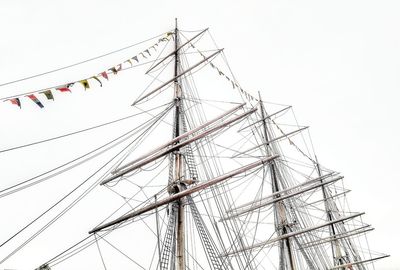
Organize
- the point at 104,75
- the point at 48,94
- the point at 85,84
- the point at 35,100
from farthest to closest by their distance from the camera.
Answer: the point at 104,75 < the point at 85,84 < the point at 48,94 < the point at 35,100

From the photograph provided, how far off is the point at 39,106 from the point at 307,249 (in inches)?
727

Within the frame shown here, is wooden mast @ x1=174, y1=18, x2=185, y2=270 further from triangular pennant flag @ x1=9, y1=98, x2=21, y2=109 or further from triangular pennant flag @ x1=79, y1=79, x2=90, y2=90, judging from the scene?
triangular pennant flag @ x1=9, y1=98, x2=21, y2=109

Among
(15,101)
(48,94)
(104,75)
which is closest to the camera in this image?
(15,101)

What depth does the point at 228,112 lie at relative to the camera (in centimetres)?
1231

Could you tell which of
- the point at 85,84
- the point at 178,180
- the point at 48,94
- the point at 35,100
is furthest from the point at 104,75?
the point at 178,180

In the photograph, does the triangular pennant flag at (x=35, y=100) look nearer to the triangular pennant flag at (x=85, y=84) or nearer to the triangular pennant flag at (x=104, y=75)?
the triangular pennant flag at (x=85, y=84)

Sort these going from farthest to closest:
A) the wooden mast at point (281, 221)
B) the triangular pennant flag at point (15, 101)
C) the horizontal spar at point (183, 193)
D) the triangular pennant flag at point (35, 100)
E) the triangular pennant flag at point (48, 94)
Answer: the wooden mast at point (281, 221), the horizontal spar at point (183, 193), the triangular pennant flag at point (48, 94), the triangular pennant flag at point (35, 100), the triangular pennant flag at point (15, 101)

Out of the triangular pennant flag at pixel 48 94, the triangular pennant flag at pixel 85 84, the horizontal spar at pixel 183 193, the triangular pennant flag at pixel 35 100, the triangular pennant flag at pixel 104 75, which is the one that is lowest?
the horizontal spar at pixel 183 193

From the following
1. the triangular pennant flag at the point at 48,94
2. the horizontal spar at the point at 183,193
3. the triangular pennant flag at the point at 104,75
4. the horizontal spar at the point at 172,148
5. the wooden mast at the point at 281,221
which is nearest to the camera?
the triangular pennant flag at the point at 48,94

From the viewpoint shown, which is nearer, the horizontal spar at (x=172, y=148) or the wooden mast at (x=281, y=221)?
→ the horizontal spar at (x=172, y=148)

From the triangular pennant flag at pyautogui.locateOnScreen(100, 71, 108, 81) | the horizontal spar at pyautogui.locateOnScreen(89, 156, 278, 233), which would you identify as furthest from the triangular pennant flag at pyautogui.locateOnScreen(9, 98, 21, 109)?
the horizontal spar at pyautogui.locateOnScreen(89, 156, 278, 233)

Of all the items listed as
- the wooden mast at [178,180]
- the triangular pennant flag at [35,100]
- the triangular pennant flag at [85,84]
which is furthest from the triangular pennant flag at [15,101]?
the wooden mast at [178,180]

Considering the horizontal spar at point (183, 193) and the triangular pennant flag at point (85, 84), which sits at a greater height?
the triangular pennant flag at point (85, 84)

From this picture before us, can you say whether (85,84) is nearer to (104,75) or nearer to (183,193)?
(104,75)
